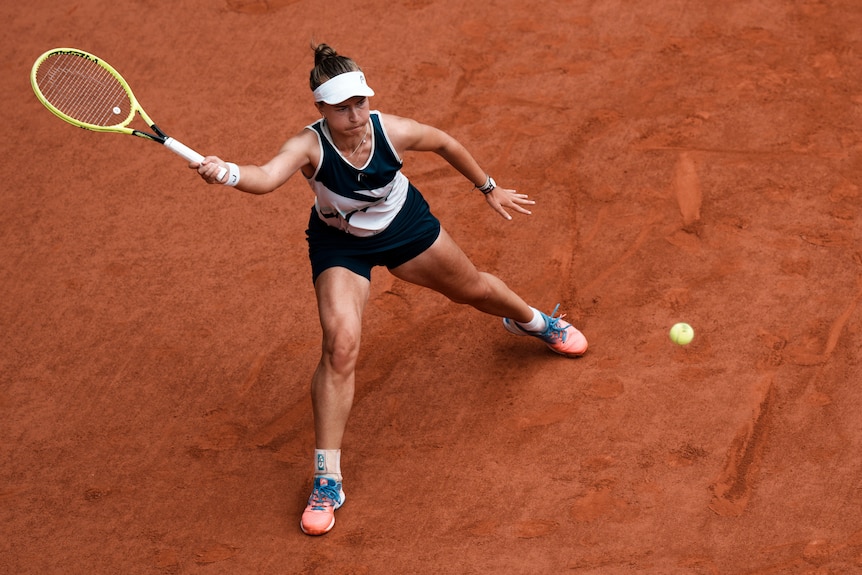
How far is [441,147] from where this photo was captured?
4.96 metres

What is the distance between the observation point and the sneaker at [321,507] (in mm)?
4785

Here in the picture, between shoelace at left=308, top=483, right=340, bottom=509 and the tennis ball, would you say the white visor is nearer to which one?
shoelace at left=308, top=483, right=340, bottom=509

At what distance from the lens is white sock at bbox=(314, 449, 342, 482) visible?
4797mm

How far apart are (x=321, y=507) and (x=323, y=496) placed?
51mm

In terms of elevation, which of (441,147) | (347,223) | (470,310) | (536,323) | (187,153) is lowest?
(470,310)

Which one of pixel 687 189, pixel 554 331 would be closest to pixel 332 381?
pixel 554 331

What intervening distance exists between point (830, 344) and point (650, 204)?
1.50m

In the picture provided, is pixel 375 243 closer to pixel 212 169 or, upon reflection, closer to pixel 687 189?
pixel 212 169

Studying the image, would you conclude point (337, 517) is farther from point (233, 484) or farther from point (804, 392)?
point (804, 392)

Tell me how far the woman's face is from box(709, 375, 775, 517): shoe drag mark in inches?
90.1

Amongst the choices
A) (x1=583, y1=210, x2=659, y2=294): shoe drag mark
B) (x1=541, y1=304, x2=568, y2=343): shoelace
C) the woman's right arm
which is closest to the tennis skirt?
the woman's right arm

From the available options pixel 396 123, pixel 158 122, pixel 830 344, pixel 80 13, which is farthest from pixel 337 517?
pixel 80 13

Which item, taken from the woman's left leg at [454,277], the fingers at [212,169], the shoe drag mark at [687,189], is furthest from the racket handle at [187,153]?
the shoe drag mark at [687,189]

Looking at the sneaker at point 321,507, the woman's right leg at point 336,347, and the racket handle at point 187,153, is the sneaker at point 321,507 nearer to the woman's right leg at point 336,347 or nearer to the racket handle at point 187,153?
the woman's right leg at point 336,347
